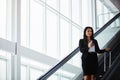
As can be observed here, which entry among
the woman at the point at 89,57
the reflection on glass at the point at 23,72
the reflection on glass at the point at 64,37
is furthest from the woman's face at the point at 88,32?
the reflection on glass at the point at 64,37

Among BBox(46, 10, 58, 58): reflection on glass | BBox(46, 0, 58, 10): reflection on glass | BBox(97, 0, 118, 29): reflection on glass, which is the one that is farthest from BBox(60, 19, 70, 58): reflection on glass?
BBox(97, 0, 118, 29): reflection on glass

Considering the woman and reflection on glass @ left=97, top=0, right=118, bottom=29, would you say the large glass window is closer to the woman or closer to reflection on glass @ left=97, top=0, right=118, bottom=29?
reflection on glass @ left=97, top=0, right=118, bottom=29

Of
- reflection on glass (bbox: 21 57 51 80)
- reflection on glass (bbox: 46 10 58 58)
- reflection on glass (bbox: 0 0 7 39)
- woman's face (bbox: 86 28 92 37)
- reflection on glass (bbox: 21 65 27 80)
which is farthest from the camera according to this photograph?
reflection on glass (bbox: 46 10 58 58)

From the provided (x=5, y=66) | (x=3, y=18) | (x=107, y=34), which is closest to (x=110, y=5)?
(x=107, y=34)

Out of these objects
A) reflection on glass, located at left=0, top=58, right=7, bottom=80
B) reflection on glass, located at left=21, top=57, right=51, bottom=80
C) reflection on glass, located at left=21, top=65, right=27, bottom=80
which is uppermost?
reflection on glass, located at left=21, top=57, right=51, bottom=80

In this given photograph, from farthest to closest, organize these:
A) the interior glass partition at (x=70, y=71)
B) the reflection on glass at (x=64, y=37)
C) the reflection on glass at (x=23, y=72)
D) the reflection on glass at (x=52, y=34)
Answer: the reflection on glass at (x=64, y=37) < the reflection on glass at (x=52, y=34) < the reflection on glass at (x=23, y=72) < the interior glass partition at (x=70, y=71)

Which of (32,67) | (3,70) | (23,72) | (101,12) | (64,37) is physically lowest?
(3,70)

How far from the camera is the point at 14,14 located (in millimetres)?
8961

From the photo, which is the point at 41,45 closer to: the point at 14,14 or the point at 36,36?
the point at 36,36

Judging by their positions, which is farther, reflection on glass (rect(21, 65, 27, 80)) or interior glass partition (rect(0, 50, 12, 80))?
reflection on glass (rect(21, 65, 27, 80))

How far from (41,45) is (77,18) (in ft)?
15.6

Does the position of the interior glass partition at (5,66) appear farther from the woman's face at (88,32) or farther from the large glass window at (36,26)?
the woman's face at (88,32)

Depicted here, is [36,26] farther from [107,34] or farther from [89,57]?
[89,57]

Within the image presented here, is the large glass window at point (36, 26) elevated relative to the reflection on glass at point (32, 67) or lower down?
elevated
